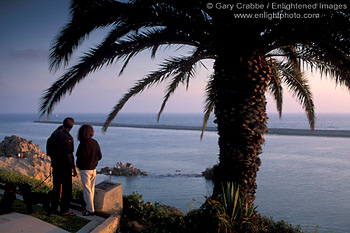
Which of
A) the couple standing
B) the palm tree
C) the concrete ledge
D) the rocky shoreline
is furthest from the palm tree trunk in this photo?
the rocky shoreline

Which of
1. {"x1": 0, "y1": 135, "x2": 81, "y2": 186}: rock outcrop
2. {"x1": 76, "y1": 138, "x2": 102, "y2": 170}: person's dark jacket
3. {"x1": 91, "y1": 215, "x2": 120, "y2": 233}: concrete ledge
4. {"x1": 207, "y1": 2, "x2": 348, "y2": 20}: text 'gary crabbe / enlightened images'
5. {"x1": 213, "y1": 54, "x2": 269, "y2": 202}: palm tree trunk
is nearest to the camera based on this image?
{"x1": 91, "y1": 215, "x2": 120, "y2": 233}: concrete ledge

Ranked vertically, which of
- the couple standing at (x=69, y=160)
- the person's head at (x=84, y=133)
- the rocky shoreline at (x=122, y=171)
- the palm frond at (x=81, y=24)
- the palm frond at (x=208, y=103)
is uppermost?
the palm frond at (x=81, y=24)

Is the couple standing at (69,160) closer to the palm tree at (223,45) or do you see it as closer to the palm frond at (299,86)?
the palm tree at (223,45)

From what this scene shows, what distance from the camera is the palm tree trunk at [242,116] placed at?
5301 mm

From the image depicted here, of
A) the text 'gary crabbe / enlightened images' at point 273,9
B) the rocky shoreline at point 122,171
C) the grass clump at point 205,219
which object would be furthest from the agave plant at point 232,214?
the rocky shoreline at point 122,171

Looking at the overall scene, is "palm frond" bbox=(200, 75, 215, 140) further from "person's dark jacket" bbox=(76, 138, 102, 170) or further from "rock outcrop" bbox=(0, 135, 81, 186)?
"rock outcrop" bbox=(0, 135, 81, 186)

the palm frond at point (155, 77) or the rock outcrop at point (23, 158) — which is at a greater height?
the palm frond at point (155, 77)

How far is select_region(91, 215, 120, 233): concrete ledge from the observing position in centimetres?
397

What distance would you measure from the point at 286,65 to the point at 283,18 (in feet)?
12.0

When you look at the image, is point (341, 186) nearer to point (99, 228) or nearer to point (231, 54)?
point (231, 54)

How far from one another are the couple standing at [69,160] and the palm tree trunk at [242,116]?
262 cm

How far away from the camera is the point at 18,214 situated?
4.81 metres

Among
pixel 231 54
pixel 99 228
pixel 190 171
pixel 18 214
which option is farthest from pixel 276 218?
pixel 190 171

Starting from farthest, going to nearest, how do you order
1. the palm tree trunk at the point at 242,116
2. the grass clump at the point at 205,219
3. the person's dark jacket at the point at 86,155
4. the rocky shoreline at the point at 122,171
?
1. the rocky shoreline at the point at 122,171
2. the palm tree trunk at the point at 242,116
3. the grass clump at the point at 205,219
4. the person's dark jacket at the point at 86,155
